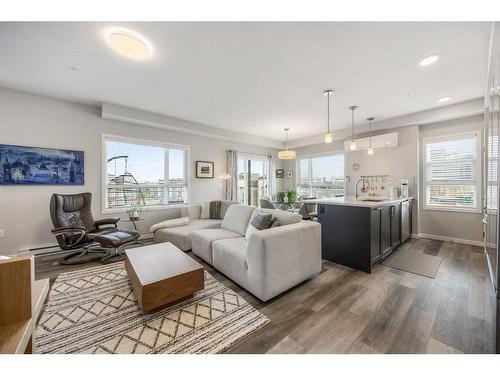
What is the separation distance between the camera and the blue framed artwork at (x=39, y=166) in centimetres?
300

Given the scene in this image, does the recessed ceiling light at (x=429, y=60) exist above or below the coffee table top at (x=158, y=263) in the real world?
above

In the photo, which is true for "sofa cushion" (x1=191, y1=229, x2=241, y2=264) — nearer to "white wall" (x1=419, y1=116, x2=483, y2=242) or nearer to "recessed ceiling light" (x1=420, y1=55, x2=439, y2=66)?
"recessed ceiling light" (x1=420, y1=55, x2=439, y2=66)

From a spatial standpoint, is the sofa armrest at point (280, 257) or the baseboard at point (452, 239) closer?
the sofa armrest at point (280, 257)

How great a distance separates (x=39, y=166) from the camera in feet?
10.5

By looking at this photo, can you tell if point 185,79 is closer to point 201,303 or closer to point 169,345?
point 201,303

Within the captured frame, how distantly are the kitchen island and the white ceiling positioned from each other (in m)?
1.79

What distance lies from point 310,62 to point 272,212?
197 cm

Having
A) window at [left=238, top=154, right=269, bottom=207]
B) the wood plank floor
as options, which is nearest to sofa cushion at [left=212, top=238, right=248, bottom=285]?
the wood plank floor

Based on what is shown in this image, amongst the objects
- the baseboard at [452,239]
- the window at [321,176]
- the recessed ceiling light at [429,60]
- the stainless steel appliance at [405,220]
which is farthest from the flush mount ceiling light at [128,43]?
the baseboard at [452,239]

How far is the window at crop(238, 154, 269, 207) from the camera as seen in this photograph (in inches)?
243

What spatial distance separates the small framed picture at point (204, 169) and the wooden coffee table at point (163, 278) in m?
3.03

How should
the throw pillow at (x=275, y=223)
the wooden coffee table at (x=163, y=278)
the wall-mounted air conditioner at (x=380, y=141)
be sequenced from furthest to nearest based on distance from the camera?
the wall-mounted air conditioner at (x=380, y=141), the throw pillow at (x=275, y=223), the wooden coffee table at (x=163, y=278)

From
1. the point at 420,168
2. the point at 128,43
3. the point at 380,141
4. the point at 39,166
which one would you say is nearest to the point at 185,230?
the point at 39,166

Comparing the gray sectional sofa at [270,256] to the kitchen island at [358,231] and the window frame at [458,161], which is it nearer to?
the kitchen island at [358,231]
